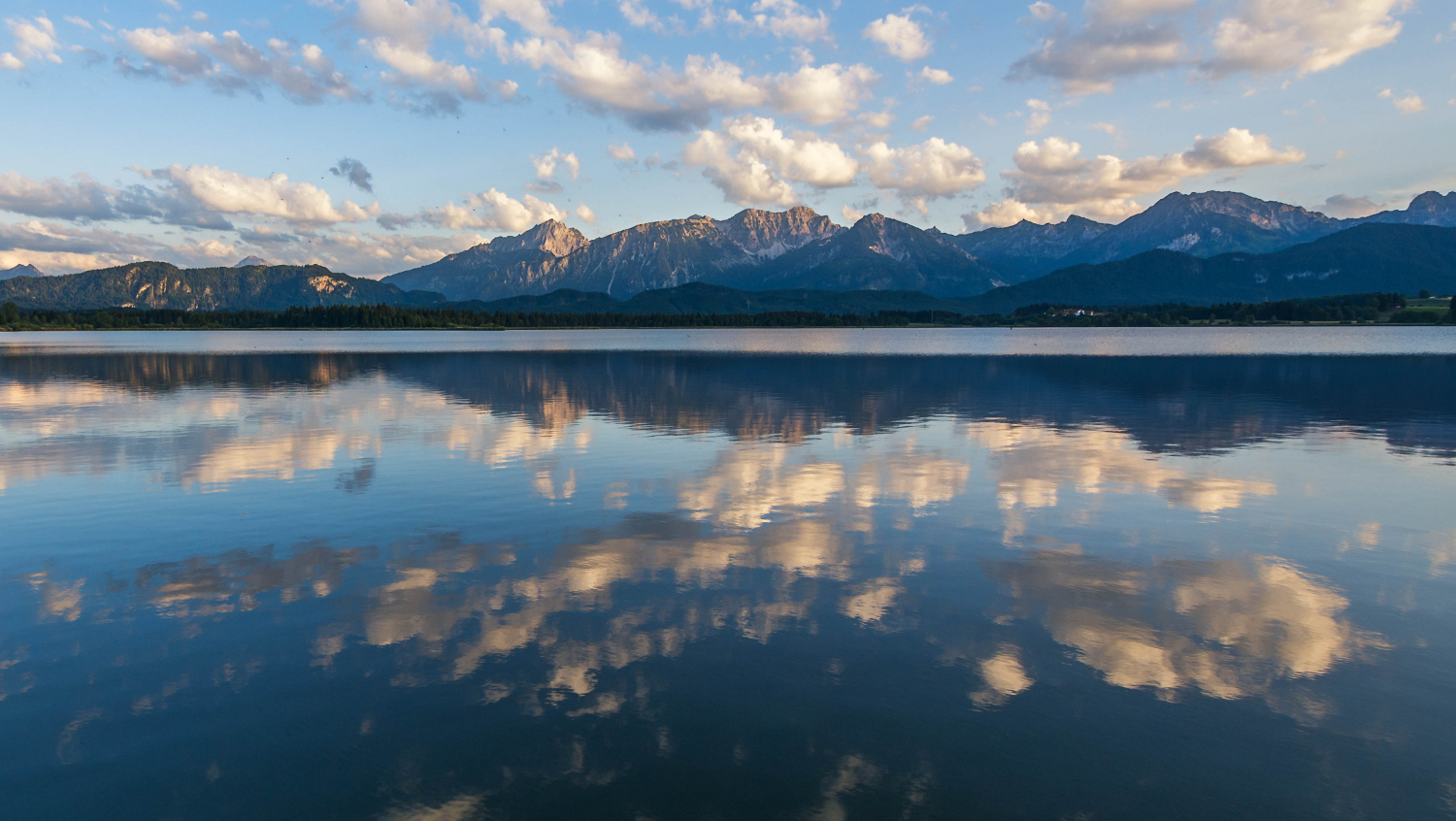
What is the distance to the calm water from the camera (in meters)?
10.0

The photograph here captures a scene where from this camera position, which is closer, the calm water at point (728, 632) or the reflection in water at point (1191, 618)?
the calm water at point (728, 632)

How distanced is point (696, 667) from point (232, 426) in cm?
4113

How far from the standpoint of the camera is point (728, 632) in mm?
14609

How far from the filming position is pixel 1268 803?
952cm

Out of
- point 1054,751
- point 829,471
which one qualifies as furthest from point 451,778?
point 829,471

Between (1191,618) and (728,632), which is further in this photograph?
(1191,618)

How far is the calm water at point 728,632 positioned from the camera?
10000mm

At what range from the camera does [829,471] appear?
3044 cm

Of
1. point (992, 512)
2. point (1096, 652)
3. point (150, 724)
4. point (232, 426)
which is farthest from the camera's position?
point (232, 426)

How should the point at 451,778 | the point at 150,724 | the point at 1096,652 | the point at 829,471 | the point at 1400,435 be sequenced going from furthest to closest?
the point at 1400,435 < the point at 829,471 < the point at 1096,652 < the point at 150,724 < the point at 451,778

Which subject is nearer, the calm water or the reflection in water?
the calm water

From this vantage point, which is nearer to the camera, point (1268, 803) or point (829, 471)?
point (1268, 803)

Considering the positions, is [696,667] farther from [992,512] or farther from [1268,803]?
[992,512]

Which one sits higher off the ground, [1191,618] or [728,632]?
[728,632]
